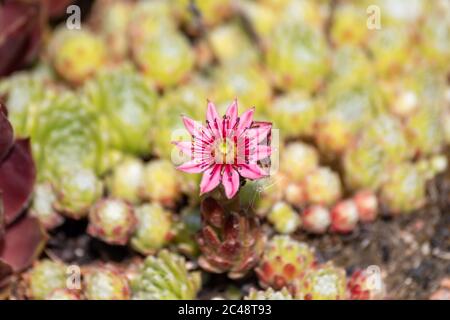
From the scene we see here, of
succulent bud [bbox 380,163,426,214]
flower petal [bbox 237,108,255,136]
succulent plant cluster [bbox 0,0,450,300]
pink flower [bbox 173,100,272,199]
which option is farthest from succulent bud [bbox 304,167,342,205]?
flower petal [bbox 237,108,255,136]

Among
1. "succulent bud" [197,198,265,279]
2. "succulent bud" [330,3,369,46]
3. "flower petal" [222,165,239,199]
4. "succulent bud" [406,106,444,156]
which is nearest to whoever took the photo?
"flower petal" [222,165,239,199]

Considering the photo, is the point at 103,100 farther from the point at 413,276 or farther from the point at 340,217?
the point at 413,276

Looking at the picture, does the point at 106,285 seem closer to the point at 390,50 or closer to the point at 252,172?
the point at 252,172

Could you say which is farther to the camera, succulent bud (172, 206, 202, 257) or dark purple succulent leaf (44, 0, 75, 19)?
dark purple succulent leaf (44, 0, 75, 19)

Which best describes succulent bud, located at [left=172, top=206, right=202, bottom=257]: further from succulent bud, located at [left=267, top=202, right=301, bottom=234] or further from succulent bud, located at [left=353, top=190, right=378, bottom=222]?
succulent bud, located at [left=353, top=190, right=378, bottom=222]

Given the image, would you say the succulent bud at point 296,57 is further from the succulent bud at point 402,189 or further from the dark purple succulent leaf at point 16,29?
the dark purple succulent leaf at point 16,29

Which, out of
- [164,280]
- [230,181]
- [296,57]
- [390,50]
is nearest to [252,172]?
[230,181]

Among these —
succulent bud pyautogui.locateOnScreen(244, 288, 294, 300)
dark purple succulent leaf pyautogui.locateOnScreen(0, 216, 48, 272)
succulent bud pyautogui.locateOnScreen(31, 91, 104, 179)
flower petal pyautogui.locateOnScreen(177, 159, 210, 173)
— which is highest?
succulent bud pyautogui.locateOnScreen(31, 91, 104, 179)
